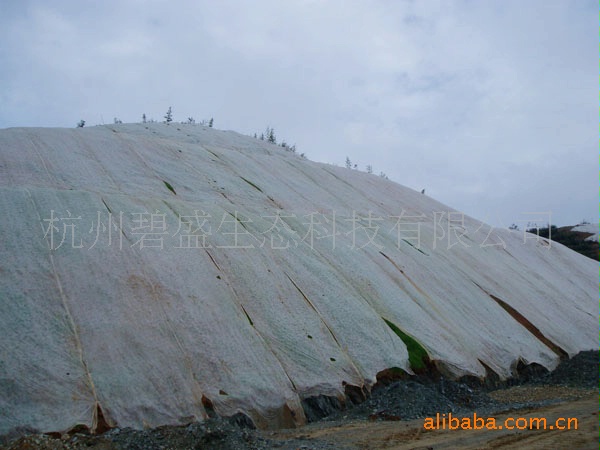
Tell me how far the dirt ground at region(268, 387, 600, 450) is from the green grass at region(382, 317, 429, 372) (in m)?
1.49

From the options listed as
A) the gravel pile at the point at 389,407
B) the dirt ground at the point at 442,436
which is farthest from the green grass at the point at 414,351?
the dirt ground at the point at 442,436

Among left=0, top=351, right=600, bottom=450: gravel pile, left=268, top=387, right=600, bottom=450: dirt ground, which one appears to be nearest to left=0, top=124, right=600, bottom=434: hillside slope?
left=0, top=351, right=600, bottom=450: gravel pile

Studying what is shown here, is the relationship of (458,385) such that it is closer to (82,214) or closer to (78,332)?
(78,332)

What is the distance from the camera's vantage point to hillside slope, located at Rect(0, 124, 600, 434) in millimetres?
6098

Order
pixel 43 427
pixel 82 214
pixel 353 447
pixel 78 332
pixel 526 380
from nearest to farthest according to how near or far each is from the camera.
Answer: pixel 43 427
pixel 353 447
pixel 78 332
pixel 82 214
pixel 526 380

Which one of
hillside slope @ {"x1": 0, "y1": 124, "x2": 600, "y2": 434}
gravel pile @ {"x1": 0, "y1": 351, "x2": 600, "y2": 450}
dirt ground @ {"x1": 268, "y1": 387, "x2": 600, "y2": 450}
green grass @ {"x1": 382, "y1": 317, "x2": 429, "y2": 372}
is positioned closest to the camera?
gravel pile @ {"x1": 0, "y1": 351, "x2": 600, "y2": 450}

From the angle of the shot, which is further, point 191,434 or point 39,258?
point 39,258

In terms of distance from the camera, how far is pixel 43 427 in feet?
17.3

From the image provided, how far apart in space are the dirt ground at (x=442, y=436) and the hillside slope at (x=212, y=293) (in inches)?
24.5

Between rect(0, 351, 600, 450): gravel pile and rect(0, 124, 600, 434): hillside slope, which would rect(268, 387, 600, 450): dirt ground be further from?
rect(0, 124, 600, 434): hillside slope

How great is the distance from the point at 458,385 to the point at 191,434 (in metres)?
4.87

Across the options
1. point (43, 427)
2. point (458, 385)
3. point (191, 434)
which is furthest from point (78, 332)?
point (458, 385)

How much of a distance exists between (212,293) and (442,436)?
12.1 feet

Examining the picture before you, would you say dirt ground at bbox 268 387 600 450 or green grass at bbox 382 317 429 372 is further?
green grass at bbox 382 317 429 372
